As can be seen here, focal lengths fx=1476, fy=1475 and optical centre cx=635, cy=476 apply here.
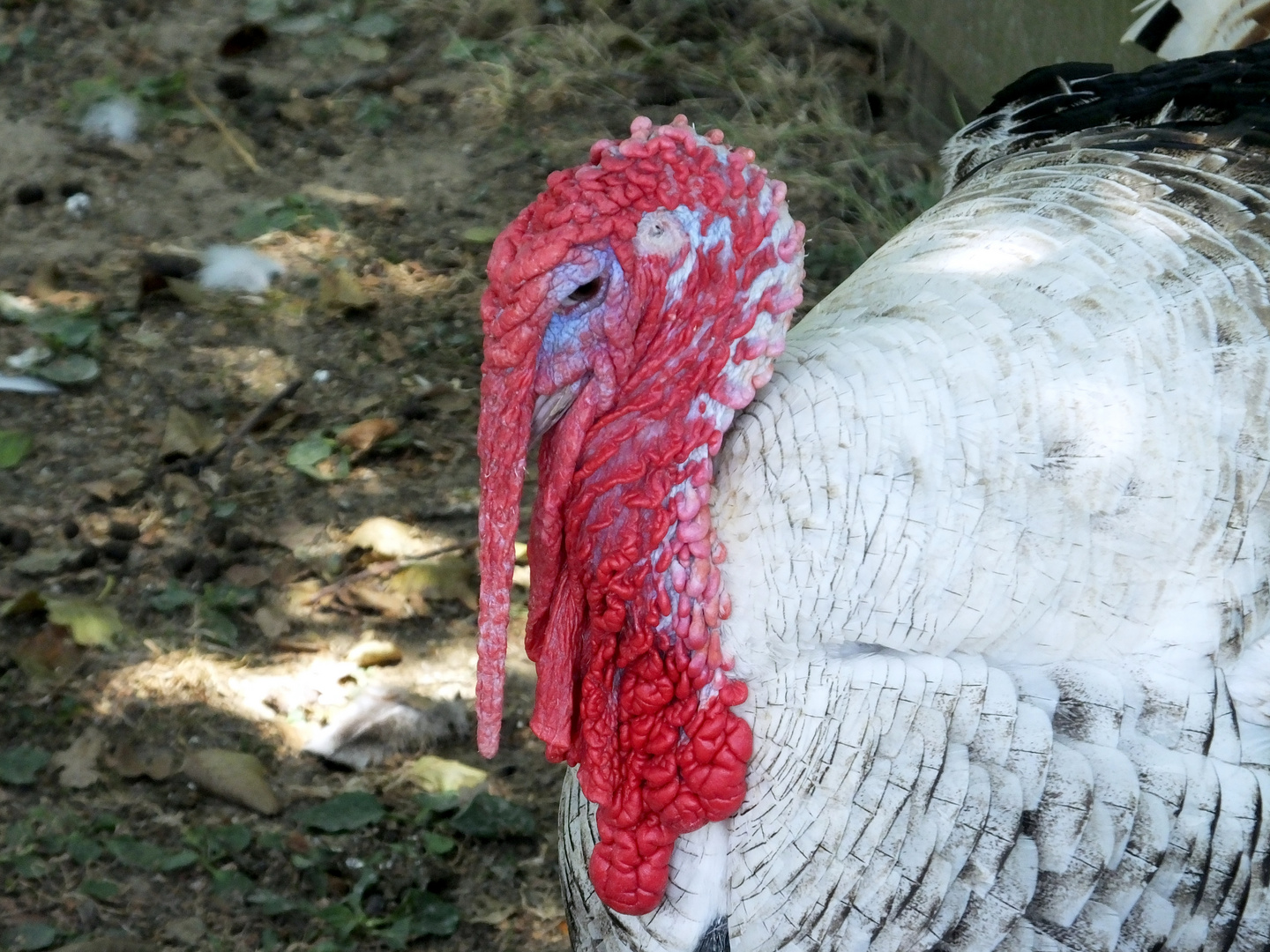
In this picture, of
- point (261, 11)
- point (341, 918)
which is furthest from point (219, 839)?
point (261, 11)

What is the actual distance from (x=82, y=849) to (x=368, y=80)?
3003 millimetres

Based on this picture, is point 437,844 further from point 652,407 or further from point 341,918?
point 652,407

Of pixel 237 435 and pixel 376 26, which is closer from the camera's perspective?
pixel 237 435

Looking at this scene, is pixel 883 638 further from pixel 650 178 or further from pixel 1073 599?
pixel 650 178

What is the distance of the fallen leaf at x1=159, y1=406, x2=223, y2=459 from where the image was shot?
145 inches

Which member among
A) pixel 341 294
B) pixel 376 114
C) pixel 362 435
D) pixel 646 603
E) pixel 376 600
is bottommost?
pixel 376 600

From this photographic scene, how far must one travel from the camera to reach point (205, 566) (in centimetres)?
341

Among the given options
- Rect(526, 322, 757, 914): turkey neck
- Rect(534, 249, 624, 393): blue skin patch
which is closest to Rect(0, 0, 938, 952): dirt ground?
Rect(526, 322, 757, 914): turkey neck

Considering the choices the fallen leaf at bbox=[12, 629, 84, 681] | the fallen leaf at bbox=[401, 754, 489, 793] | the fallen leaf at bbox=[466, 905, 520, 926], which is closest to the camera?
the fallen leaf at bbox=[466, 905, 520, 926]

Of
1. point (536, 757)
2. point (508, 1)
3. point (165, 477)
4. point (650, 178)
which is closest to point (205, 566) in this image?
point (165, 477)

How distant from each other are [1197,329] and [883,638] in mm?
598

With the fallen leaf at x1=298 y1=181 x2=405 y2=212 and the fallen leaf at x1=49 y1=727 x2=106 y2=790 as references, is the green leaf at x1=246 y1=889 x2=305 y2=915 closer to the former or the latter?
the fallen leaf at x1=49 y1=727 x2=106 y2=790

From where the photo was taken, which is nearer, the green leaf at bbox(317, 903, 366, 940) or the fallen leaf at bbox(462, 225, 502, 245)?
the green leaf at bbox(317, 903, 366, 940)

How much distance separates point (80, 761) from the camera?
2.96 metres
